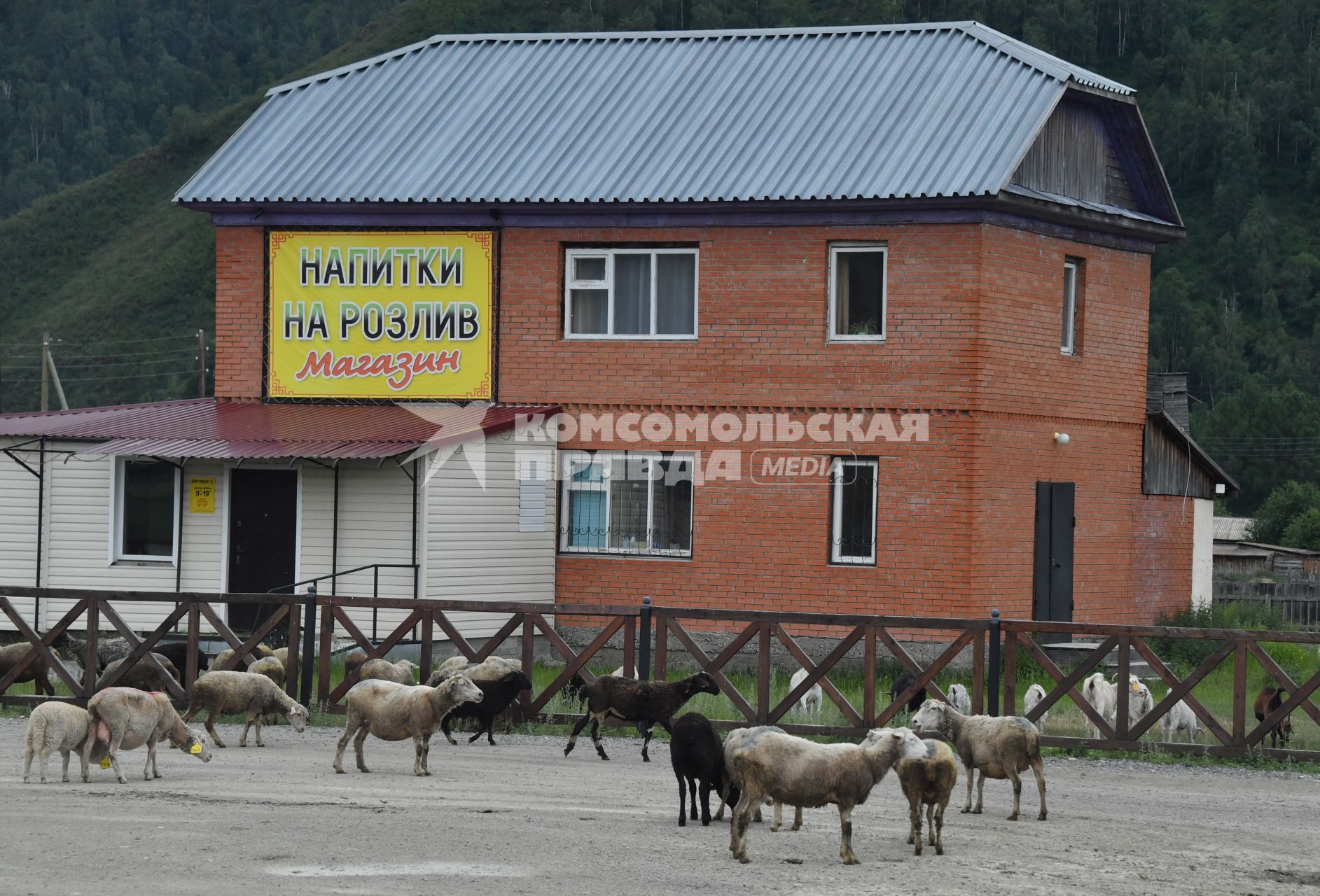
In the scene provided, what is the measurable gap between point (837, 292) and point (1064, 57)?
60930 millimetres

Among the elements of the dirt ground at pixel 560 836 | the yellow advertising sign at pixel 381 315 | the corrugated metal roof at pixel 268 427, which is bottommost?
the dirt ground at pixel 560 836

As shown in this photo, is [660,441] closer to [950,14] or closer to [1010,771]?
[1010,771]

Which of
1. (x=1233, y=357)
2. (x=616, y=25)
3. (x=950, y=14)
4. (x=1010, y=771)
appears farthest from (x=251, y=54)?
(x=1010, y=771)

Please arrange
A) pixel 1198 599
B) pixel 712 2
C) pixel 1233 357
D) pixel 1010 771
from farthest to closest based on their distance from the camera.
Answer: pixel 712 2
pixel 1233 357
pixel 1198 599
pixel 1010 771

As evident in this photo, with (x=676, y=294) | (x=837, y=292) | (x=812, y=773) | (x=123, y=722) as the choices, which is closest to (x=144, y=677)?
(x=123, y=722)

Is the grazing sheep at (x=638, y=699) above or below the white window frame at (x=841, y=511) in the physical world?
below

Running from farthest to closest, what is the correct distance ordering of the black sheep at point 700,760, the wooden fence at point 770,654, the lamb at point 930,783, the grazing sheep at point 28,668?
the grazing sheep at point 28,668 < the wooden fence at point 770,654 < the black sheep at point 700,760 < the lamb at point 930,783

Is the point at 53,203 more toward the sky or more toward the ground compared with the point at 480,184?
more toward the sky

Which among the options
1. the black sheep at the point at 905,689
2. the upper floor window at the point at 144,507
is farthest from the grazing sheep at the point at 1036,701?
the upper floor window at the point at 144,507

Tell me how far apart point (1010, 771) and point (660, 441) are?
1069 cm

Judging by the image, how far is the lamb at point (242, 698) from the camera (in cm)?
1436

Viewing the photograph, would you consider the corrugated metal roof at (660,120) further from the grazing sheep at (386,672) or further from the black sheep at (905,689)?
the grazing sheep at (386,672)

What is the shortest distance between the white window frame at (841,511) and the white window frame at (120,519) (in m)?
8.18

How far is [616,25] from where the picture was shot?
259 feet
